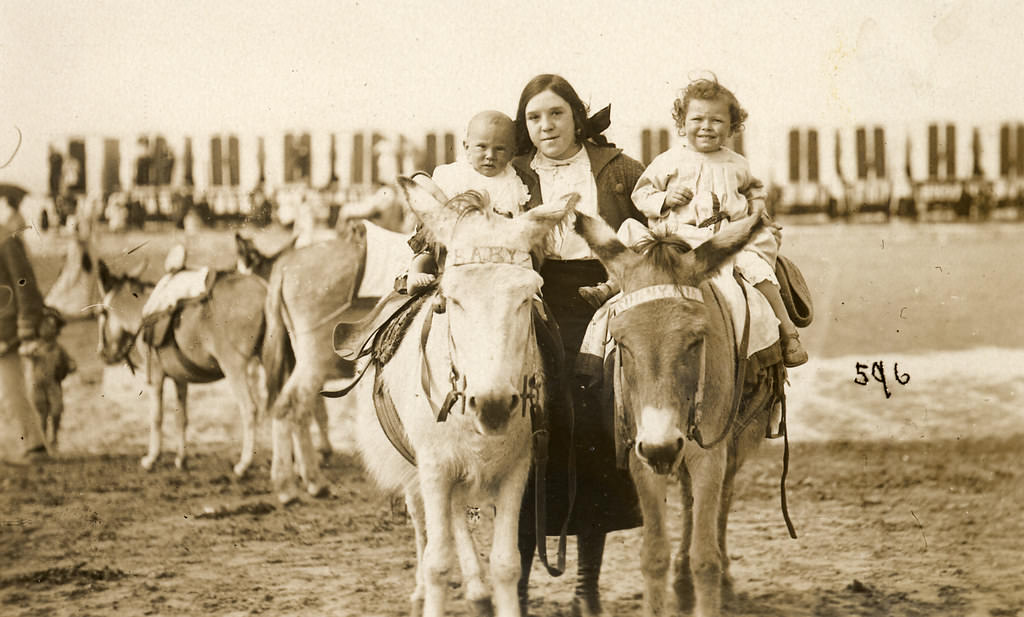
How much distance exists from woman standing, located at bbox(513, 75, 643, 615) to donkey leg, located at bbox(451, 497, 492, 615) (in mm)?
376

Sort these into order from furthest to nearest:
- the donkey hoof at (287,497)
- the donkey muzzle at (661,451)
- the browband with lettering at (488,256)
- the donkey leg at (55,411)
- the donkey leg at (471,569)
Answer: the donkey leg at (55,411), the donkey hoof at (287,497), the donkey leg at (471,569), the browband with lettering at (488,256), the donkey muzzle at (661,451)

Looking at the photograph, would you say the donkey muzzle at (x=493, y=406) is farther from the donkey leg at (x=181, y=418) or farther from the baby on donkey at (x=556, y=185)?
the donkey leg at (x=181, y=418)

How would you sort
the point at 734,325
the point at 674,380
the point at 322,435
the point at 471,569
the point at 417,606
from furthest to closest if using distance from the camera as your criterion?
the point at 322,435, the point at 417,606, the point at 471,569, the point at 734,325, the point at 674,380

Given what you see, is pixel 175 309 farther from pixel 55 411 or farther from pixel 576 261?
pixel 576 261

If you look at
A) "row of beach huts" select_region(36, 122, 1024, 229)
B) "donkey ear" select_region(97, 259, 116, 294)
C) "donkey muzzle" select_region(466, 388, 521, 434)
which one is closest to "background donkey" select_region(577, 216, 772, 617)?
"donkey muzzle" select_region(466, 388, 521, 434)

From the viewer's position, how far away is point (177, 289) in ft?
22.3

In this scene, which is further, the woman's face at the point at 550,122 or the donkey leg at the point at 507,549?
the woman's face at the point at 550,122

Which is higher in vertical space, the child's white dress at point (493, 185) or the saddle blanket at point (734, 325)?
the child's white dress at point (493, 185)

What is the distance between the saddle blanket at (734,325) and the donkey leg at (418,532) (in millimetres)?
939

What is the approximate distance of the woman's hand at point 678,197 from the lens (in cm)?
454

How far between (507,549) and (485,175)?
1.60 meters

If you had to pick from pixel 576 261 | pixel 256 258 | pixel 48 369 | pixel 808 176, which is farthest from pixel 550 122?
pixel 48 369

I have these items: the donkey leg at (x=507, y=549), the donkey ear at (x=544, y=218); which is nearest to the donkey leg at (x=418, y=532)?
the donkey leg at (x=507, y=549)

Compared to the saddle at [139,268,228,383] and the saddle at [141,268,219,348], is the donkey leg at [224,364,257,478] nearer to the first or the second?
the saddle at [139,268,228,383]
